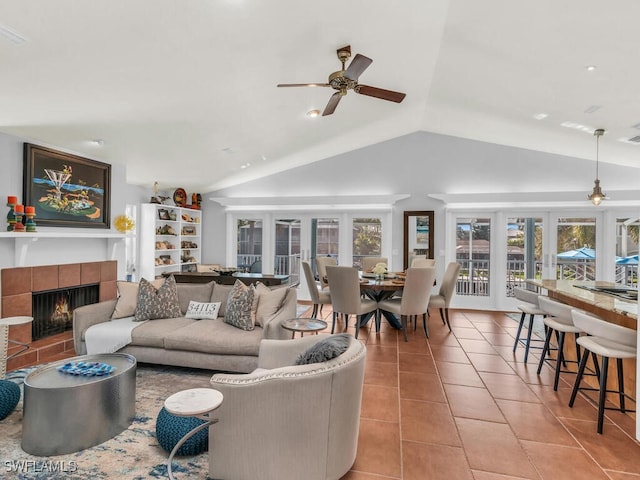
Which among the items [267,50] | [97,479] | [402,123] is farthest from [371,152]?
[97,479]

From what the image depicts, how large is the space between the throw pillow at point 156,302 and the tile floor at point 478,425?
4.03 ft

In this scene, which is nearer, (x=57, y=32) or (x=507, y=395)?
(x=57, y=32)

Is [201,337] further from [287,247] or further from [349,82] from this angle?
[287,247]

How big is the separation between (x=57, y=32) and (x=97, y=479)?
2804 mm

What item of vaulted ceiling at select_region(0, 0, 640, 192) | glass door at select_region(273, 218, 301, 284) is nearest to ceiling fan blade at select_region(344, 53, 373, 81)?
vaulted ceiling at select_region(0, 0, 640, 192)

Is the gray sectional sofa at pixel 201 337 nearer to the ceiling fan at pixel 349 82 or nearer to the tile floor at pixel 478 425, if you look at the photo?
the tile floor at pixel 478 425

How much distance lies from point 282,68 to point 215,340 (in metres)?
2.66

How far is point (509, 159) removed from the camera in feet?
21.1

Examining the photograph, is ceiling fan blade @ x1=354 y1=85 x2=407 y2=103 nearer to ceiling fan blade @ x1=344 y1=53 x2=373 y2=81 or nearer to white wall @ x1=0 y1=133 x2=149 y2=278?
ceiling fan blade @ x1=344 y1=53 x2=373 y2=81

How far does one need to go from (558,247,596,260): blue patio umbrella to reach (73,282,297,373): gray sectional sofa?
17.5ft

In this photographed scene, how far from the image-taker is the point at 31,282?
3.91 meters

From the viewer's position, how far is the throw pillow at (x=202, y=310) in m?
3.75

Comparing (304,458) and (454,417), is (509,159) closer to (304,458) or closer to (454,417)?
(454,417)

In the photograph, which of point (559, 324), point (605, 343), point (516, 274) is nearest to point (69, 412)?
point (605, 343)
